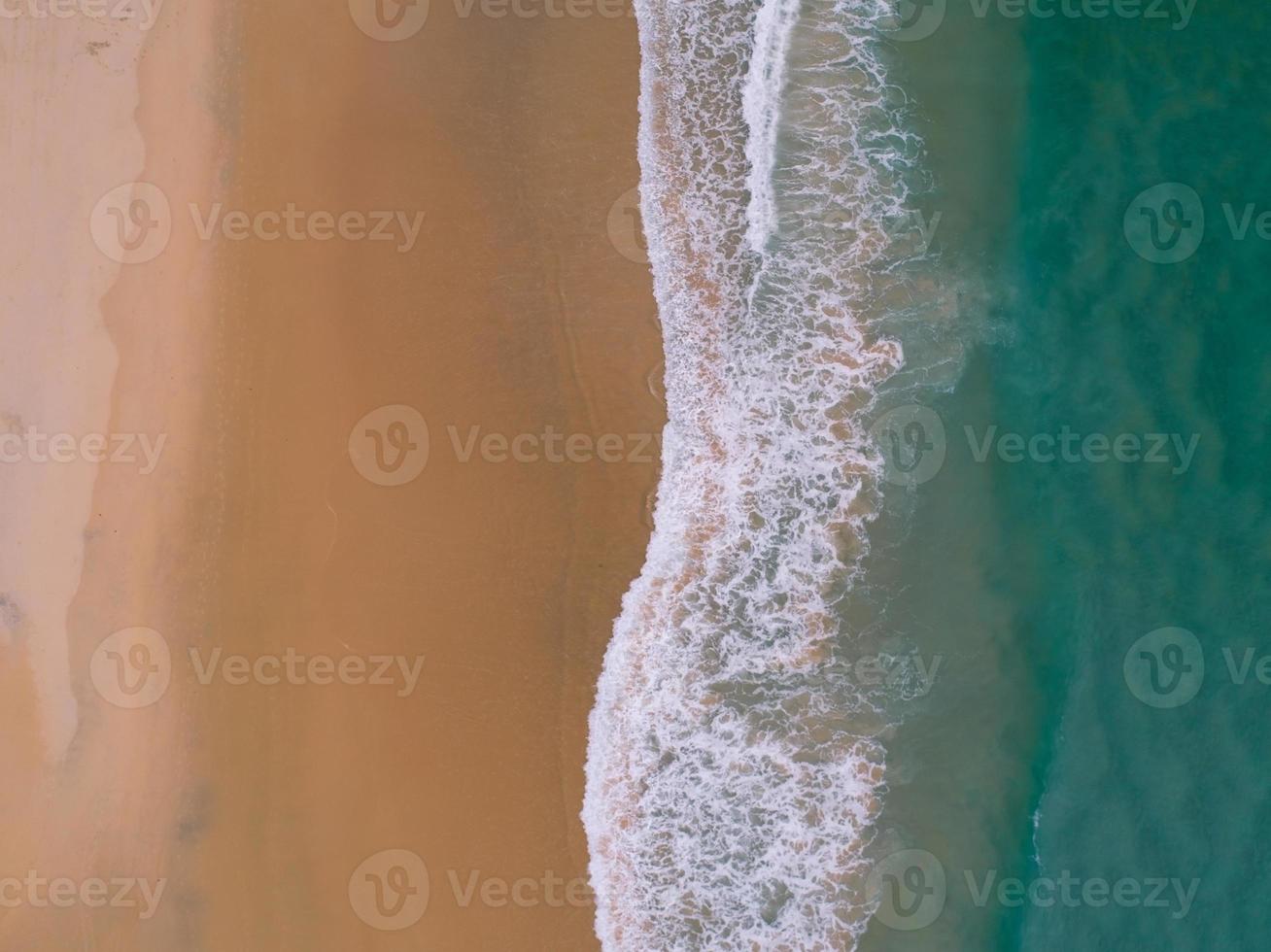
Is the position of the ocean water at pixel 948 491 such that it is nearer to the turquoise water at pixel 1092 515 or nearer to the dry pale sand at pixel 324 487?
the turquoise water at pixel 1092 515

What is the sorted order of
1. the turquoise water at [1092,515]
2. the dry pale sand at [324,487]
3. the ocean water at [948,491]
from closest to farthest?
the dry pale sand at [324,487], the ocean water at [948,491], the turquoise water at [1092,515]

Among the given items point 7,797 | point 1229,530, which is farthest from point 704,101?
point 7,797

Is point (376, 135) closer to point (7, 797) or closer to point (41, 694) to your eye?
point (41, 694)

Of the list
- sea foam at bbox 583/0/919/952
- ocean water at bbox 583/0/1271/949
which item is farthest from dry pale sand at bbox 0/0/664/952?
ocean water at bbox 583/0/1271/949

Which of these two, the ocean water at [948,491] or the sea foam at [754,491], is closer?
the sea foam at [754,491]

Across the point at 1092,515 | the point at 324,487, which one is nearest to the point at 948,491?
the point at 1092,515

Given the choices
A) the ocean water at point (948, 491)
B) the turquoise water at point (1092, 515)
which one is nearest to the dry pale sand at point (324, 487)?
the ocean water at point (948, 491)

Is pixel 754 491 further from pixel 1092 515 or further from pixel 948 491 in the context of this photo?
pixel 1092 515
